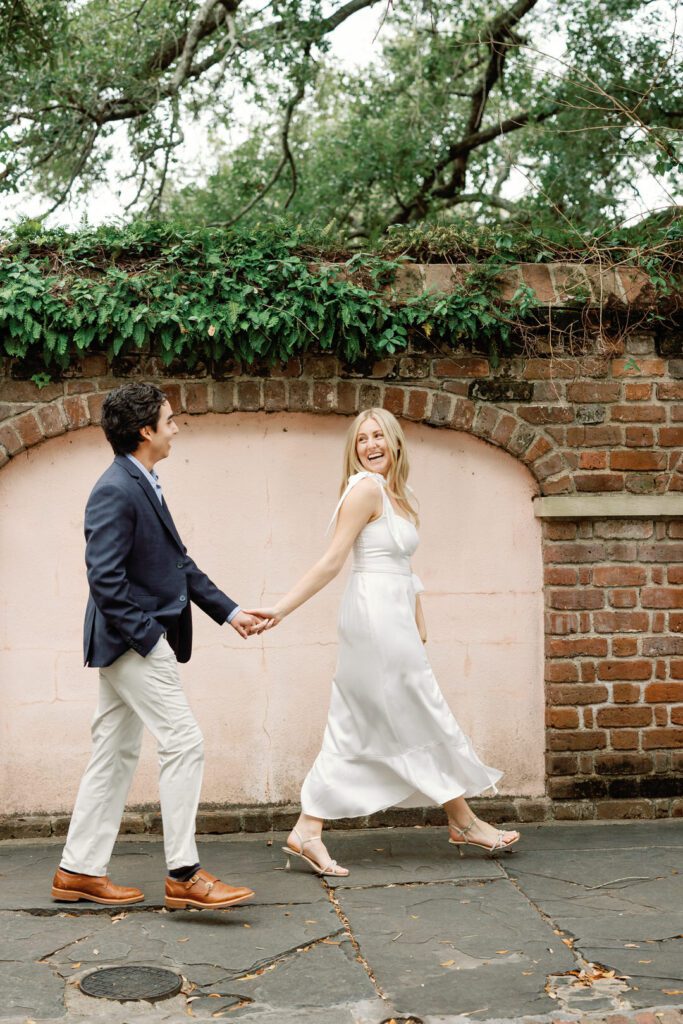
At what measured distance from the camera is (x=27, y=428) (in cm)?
553

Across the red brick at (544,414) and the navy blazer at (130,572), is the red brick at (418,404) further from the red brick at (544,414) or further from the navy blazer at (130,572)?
the navy blazer at (130,572)

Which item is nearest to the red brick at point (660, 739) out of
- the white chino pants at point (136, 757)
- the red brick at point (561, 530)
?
the red brick at point (561, 530)

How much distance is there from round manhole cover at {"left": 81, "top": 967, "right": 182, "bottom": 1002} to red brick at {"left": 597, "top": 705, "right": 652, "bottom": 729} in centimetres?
295

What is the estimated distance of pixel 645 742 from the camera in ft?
18.9

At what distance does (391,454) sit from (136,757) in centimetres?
172

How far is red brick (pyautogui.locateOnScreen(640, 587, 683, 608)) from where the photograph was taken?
5.76 metres

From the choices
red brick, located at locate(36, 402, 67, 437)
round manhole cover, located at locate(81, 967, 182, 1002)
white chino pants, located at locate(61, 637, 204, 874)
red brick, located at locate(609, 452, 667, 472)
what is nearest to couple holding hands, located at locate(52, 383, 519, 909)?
white chino pants, located at locate(61, 637, 204, 874)

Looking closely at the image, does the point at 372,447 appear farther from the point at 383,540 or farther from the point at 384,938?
the point at 384,938

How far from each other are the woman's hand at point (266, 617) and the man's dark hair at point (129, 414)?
0.90m

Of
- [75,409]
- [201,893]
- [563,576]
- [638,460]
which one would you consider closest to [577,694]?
[563,576]

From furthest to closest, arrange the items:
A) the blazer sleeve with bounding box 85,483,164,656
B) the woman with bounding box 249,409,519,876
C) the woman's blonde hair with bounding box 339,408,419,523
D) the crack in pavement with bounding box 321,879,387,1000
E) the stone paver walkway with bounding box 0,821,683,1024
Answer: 1. the woman's blonde hair with bounding box 339,408,419,523
2. the woman with bounding box 249,409,519,876
3. the blazer sleeve with bounding box 85,483,164,656
4. the crack in pavement with bounding box 321,879,387,1000
5. the stone paver walkway with bounding box 0,821,683,1024

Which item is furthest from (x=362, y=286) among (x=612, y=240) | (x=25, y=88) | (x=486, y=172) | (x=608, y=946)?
(x=486, y=172)

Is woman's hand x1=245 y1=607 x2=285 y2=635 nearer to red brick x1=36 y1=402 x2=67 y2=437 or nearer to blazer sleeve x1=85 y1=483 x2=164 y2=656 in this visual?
blazer sleeve x1=85 y1=483 x2=164 y2=656

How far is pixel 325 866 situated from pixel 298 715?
116 cm
